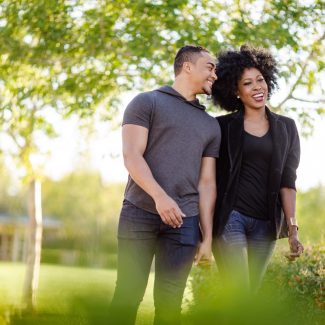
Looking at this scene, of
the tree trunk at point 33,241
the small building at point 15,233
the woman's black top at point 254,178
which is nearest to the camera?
the woman's black top at point 254,178

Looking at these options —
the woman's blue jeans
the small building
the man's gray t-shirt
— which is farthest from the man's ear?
the small building

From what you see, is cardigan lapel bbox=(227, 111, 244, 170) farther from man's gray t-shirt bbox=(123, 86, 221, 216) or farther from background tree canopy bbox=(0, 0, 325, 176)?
background tree canopy bbox=(0, 0, 325, 176)

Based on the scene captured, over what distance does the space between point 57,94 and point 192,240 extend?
27.6 feet

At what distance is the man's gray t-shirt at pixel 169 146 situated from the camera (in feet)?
11.9

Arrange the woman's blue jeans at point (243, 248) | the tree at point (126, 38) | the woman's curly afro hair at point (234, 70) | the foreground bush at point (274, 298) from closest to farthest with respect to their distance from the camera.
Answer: the foreground bush at point (274, 298) → the woman's blue jeans at point (243, 248) → the woman's curly afro hair at point (234, 70) → the tree at point (126, 38)

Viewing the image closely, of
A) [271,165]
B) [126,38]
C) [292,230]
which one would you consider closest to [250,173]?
[271,165]

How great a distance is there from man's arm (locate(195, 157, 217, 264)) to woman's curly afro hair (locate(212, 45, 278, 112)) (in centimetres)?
80

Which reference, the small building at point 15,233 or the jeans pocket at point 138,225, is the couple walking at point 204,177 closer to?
the jeans pocket at point 138,225

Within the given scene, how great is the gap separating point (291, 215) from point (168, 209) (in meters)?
1.32

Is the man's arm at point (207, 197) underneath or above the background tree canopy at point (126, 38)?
underneath

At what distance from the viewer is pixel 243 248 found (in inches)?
164

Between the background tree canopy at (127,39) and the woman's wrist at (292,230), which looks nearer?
the woman's wrist at (292,230)

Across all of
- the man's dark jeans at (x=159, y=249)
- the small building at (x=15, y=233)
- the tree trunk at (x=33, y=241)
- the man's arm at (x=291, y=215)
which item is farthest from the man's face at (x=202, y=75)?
the small building at (x=15, y=233)

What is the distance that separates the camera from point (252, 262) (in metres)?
4.29
